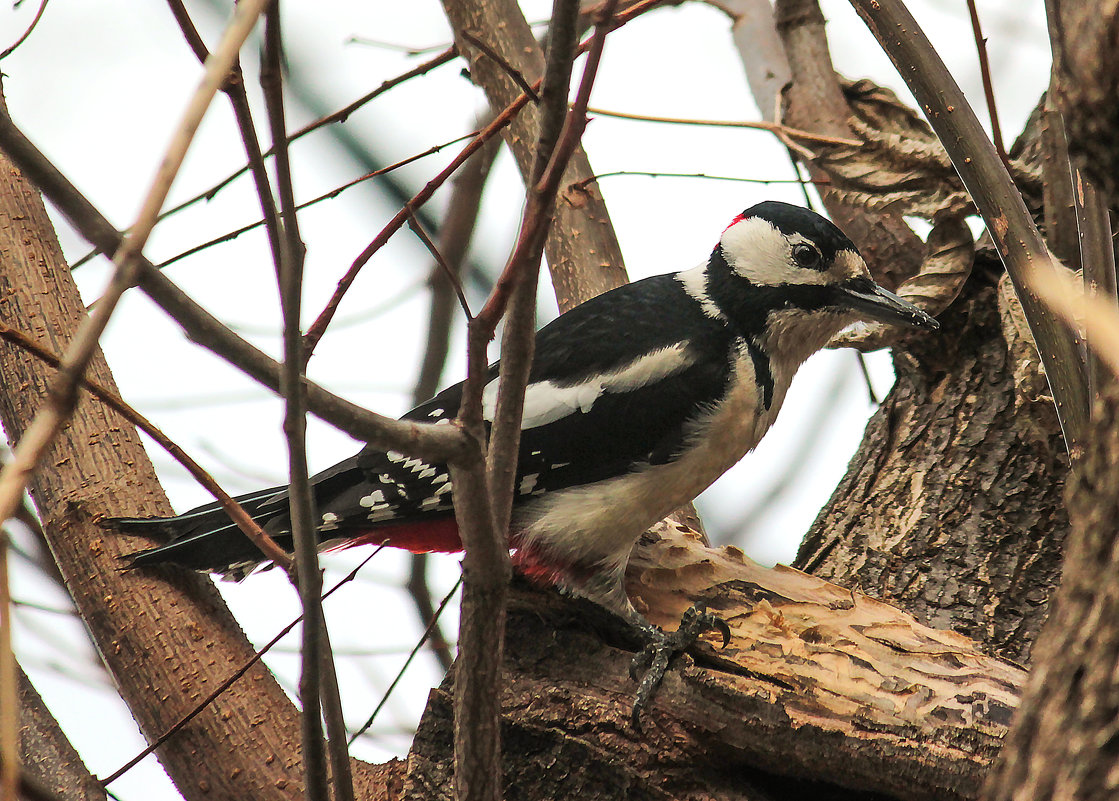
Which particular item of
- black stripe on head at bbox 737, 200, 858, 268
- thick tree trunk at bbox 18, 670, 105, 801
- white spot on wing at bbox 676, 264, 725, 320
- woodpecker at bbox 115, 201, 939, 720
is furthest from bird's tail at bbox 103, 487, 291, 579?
black stripe on head at bbox 737, 200, 858, 268

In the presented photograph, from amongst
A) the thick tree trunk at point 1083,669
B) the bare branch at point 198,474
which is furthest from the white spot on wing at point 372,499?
the thick tree trunk at point 1083,669

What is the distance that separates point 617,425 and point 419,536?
519 millimetres

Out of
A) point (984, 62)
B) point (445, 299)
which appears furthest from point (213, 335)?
point (445, 299)

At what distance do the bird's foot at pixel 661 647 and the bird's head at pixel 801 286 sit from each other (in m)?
0.71

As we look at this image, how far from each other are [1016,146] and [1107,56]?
2.12 m

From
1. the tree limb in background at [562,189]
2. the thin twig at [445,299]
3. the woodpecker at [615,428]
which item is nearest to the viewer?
the woodpecker at [615,428]

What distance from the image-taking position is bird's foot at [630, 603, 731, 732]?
196cm

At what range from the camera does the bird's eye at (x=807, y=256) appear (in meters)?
2.48

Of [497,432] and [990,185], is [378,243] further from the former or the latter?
[990,185]

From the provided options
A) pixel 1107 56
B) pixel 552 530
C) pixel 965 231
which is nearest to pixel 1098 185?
pixel 1107 56

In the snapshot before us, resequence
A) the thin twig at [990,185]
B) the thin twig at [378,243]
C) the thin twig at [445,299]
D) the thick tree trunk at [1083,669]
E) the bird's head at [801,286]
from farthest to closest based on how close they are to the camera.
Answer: the thin twig at [445,299], the bird's head at [801,286], the thin twig at [990,185], the thin twig at [378,243], the thick tree trunk at [1083,669]

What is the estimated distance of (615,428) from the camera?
232 centimetres

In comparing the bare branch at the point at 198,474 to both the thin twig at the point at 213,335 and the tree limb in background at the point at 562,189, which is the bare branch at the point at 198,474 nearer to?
the thin twig at the point at 213,335

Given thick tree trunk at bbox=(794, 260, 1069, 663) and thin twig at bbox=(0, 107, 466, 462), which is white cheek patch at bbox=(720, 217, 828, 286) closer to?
thick tree trunk at bbox=(794, 260, 1069, 663)
